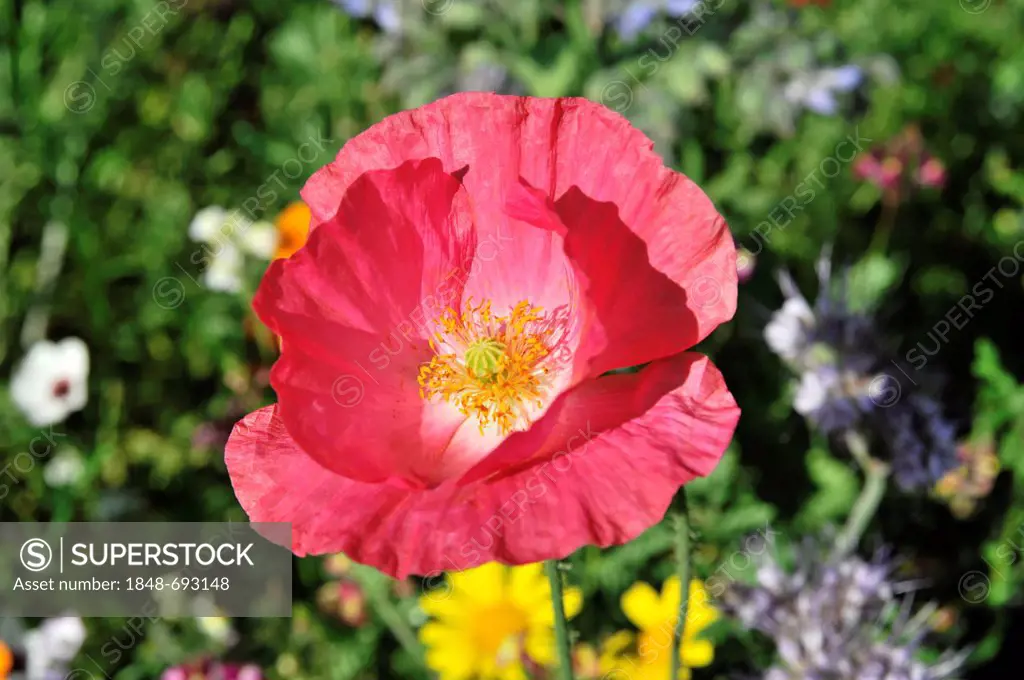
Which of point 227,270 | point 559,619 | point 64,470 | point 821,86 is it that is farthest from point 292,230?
point 559,619

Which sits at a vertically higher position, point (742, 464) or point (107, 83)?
point (107, 83)

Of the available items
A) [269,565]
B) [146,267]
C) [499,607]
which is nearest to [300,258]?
[499,607]

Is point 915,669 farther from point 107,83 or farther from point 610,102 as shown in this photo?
point 107,83

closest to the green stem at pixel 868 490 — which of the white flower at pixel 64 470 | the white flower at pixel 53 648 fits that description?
the white flower at pixel 53 648

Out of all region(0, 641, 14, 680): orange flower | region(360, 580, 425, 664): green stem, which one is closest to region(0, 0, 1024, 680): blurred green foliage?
region(360, 580, 425, 664): green stem

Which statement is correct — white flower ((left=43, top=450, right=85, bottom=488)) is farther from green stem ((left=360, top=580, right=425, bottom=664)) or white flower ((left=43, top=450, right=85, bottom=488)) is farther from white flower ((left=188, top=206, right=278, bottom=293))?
green stem ((left=360, top=580, right=425, bottom=664))
